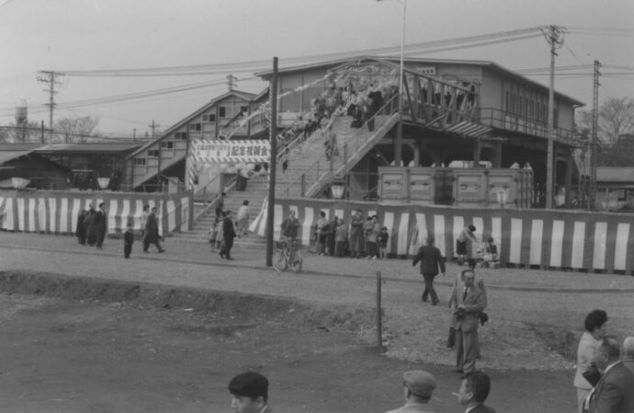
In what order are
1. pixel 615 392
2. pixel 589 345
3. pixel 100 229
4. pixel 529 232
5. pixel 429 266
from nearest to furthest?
pixel 615 392 < pixel 589 345 < pixel 429 266 < pixel 529 232 < pixel 100 229

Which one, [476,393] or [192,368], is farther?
[192,368]

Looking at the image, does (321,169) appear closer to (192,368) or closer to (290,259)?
(290,259)

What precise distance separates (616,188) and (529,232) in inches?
1793

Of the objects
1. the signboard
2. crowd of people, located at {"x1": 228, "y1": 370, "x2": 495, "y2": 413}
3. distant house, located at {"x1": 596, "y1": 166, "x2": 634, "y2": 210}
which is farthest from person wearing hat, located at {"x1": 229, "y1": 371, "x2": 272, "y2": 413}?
distant house, located at {"x1": 596, "y1": 166, "x2": 634, "y2": 210}

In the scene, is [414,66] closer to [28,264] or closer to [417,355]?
[28,264]

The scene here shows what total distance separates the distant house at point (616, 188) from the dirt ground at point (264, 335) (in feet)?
128

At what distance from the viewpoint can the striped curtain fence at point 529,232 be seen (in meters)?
22.7

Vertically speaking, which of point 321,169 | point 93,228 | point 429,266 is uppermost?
point 321,169

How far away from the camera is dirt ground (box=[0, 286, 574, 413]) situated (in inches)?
387

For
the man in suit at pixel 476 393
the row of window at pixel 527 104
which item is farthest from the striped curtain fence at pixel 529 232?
the row of window at pixel 527 104

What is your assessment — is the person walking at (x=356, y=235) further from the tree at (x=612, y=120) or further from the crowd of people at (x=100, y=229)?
the tree at (x=612, y=120)

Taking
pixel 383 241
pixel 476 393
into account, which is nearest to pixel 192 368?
pixel 476 393

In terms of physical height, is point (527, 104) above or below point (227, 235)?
above

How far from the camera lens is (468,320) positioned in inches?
438
